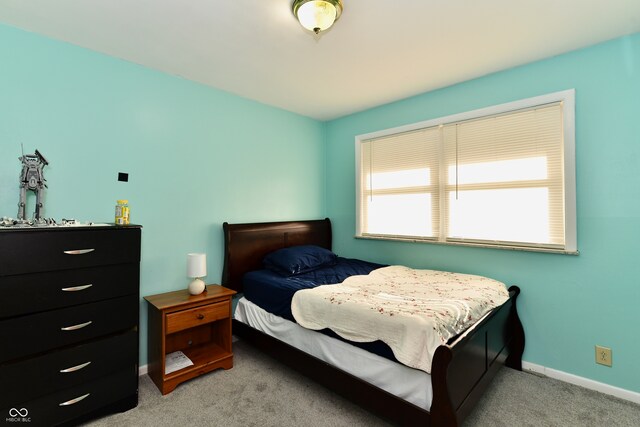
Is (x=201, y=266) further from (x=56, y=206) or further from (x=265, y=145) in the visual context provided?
(x=265, y=145)

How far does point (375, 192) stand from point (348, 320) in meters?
1.99

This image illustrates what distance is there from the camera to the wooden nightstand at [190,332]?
2.15 metres

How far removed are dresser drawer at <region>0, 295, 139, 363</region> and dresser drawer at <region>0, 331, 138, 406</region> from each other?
0.17 feet

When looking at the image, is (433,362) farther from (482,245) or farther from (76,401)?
(76,401)

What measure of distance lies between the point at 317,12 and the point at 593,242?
100 inches

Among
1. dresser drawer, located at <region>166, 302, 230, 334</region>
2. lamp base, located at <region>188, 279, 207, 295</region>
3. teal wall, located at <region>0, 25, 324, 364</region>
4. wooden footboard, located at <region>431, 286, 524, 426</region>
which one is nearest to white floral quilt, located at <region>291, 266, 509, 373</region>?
wooden footboard, located at <region>431, 286, 524, 426</region>

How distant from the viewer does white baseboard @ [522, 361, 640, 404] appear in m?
2.05

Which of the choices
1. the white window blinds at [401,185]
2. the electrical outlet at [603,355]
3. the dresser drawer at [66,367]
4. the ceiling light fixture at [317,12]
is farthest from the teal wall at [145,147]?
the electrical outlet at [603,355]

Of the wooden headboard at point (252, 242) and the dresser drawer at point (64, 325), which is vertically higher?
the wooden headboard at point (252, 242)

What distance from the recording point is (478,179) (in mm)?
2758

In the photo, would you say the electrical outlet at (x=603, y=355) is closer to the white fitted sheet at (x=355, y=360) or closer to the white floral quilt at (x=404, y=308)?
the white floral quilt at (x=404, y=308)

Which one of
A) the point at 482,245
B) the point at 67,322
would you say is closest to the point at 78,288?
the point at 67,322

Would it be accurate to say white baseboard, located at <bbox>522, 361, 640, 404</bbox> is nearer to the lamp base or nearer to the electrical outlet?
the electrical outlet

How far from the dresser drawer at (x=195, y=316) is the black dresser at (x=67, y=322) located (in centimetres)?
25
